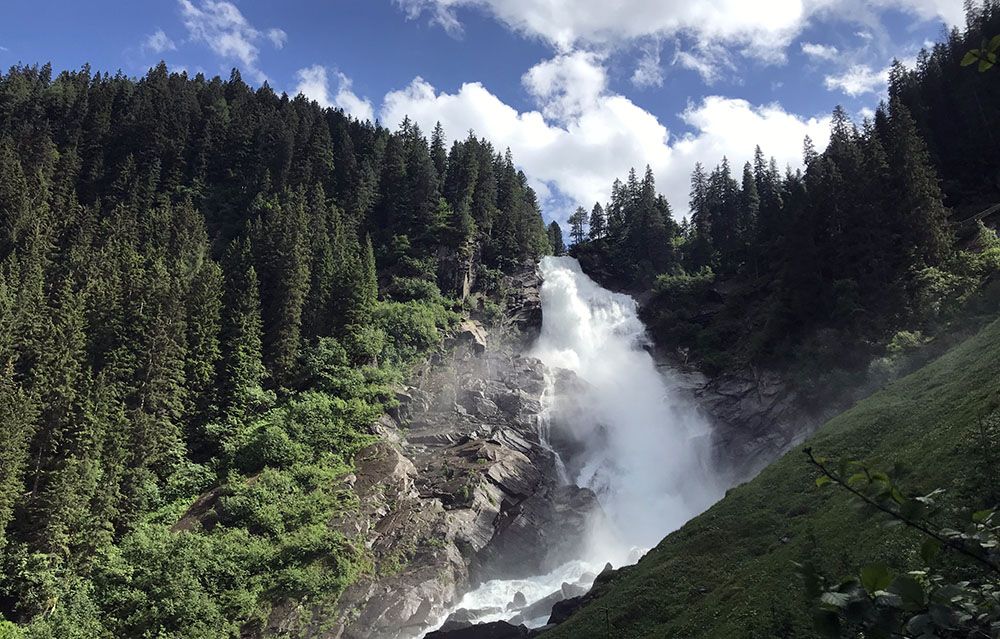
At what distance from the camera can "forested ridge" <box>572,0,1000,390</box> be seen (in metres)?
45.7

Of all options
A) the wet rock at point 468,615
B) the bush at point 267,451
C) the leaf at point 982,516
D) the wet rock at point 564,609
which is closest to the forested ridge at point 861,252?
the wet rock at point 564,609

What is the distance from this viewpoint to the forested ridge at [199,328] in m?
32.7

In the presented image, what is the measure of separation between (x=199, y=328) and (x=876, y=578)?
53.3m

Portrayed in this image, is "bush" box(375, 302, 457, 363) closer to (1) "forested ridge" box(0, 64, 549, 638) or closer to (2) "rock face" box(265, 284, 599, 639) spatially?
(1) "forested ridge" box(0, 64, 549, 638)

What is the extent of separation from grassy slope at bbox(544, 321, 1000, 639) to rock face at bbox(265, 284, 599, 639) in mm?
10605

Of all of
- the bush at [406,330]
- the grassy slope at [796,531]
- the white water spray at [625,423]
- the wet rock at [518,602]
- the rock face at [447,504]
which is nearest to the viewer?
the grassy slope at [796,531]

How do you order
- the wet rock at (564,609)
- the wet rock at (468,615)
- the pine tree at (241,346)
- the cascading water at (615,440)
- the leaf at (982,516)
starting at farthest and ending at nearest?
the cascading water at (615,440)
the pine tree at (241,346)
the wet rock at (468,615)
the wet rock at (564,609)
the leaf at (982,516)

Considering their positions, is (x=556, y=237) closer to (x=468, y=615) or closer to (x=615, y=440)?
(x=615, y=440)

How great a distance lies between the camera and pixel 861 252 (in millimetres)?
53375

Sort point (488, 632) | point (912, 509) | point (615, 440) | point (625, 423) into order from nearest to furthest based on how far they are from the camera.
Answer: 1. point (912, 509)
2. point (488, 632)
3. point (615, 440)
4. point (625, 423)

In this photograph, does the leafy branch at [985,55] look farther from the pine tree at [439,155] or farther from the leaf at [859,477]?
the pine tree at [439,155]

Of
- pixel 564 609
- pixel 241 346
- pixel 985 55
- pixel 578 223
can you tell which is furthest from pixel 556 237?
pixel 985 55

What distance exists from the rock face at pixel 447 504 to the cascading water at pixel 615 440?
2.04m

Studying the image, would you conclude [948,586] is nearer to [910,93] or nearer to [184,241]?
[184,241]
